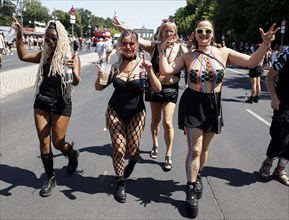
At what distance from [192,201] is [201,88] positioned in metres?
1.19

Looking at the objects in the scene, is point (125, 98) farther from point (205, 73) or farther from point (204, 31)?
point (204, 31)

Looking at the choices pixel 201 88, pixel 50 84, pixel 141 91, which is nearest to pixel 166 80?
pixel 141 91

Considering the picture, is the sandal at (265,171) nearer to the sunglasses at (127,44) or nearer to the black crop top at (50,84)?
the sunglasses at (127,44)

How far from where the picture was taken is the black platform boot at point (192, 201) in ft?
10.8

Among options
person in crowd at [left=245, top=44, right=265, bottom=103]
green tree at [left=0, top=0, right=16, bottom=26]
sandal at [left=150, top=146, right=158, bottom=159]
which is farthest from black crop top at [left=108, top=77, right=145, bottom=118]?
green tree at [left=0, top=0, right=16, bottom=26]

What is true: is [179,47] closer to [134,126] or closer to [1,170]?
[134,126]

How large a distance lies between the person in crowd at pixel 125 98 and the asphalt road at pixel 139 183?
0.38 meters

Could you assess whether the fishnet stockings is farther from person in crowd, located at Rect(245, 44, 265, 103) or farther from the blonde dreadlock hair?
person in crowd, located at Rect(245, 44, 265, 103)

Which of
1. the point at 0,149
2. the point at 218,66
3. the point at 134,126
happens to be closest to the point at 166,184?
the point at 134,126

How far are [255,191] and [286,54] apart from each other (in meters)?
1.68

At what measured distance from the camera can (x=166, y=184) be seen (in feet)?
13.3

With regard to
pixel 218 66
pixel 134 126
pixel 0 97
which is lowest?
pixel 0 97

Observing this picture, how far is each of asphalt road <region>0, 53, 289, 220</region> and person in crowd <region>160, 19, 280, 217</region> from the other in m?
0.47

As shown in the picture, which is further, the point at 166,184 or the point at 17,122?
the point at 17,122
